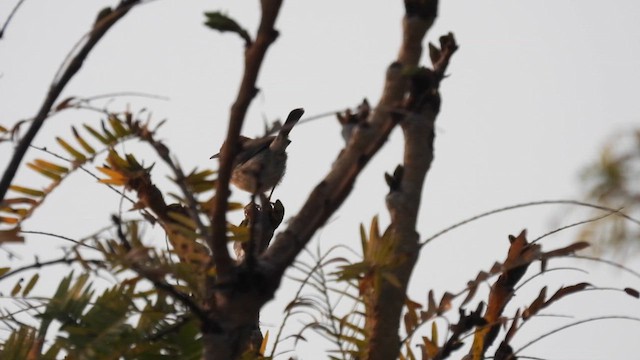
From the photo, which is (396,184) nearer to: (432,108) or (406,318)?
(432,108)

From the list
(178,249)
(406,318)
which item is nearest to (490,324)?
(406,318)

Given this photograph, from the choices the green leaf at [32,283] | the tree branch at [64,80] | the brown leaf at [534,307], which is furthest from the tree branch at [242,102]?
the brown leaf at [534,307]

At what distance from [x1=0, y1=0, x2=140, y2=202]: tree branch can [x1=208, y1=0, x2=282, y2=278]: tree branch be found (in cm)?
27

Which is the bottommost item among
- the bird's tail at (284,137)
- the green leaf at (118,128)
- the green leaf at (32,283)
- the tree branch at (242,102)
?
the tree branch at (242,102)

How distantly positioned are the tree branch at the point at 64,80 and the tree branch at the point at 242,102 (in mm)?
267

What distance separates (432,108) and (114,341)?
73 centimetres

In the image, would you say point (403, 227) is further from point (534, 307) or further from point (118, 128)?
point (118, 128)

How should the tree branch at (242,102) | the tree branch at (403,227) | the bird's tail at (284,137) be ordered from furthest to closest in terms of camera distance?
the bird's tail at (284,137)
the tree branch at (403,227)
the tree branch at (242,102)

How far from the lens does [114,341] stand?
1.64 meters

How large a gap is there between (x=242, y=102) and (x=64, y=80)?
0.33 m

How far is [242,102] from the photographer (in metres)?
1.27

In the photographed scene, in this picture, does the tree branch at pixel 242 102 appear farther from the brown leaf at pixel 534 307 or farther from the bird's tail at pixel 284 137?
the bird's tail at pixel 284 137

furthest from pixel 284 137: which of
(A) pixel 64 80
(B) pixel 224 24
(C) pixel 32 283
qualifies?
(B) pixel 224 24

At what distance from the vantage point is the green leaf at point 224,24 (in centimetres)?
130
